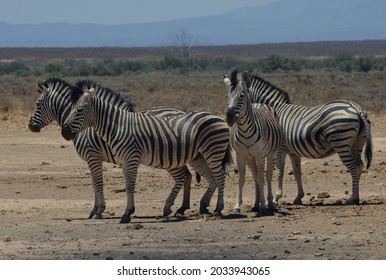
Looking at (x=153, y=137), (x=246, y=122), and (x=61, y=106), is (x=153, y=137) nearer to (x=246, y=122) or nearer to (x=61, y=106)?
(x=246, y=122)

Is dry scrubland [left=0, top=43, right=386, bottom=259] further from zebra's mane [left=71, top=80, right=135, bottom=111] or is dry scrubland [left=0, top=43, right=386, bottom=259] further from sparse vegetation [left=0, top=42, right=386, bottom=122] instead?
sparse vegetation [left=0, top=42, right=386, bottom=122]

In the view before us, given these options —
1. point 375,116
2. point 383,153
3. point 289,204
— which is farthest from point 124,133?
point 375,116

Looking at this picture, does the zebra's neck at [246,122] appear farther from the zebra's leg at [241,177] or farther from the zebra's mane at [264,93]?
the zebra's mane at [264,93]

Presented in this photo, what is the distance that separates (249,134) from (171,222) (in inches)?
63.0

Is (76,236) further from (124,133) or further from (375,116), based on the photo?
(375,116)

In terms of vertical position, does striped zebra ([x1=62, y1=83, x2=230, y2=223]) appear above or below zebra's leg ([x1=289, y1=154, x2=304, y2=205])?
above

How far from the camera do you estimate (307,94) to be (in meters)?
37.0

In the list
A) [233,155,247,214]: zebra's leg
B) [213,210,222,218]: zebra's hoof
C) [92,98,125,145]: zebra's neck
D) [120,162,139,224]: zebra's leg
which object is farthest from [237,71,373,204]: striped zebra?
[120,162,139,224]: zebra's leg

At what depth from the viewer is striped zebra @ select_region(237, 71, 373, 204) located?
14781mm

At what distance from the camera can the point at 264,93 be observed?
51.6ft

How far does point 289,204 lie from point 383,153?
657cm

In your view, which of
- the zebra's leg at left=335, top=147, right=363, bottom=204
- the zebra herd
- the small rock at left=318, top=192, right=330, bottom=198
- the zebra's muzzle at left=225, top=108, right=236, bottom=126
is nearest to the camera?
the zebra's muzzle at left=225, top=108, right=236, bottom=126

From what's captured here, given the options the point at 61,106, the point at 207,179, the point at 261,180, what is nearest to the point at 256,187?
the point at 261,180

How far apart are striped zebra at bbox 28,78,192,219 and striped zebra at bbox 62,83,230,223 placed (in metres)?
0.24
